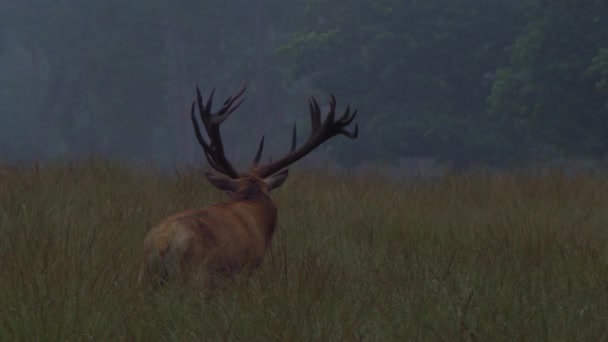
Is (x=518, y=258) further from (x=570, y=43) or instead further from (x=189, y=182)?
(x=570, y=43)

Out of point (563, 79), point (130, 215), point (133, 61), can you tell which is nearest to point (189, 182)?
point (130, 215)

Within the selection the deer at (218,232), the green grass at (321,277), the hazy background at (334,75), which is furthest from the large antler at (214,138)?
the hazy background at (334,75)

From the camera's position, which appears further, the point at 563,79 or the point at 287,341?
the point at 563,79

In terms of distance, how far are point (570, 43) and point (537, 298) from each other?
62.9 ft

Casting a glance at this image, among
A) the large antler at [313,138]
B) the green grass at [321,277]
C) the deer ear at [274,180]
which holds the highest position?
the large antler at [313,138]

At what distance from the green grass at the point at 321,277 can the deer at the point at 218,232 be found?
0.13 meters

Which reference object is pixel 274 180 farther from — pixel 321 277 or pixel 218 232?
pixel 321 277

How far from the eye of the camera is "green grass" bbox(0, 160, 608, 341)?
145 inches

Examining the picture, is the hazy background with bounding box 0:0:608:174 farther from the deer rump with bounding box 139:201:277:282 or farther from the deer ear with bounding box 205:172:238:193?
the deer rump with bounding box 139:201:277:282

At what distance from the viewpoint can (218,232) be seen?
182 inches

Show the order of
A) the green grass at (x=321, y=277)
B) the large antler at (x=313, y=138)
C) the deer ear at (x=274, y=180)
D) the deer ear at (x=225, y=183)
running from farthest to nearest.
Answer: the large antler at (x=313, y=138) < the deer ear at (x=274, y=180) < the deer ear at (x=225, y=183) < the green grass at (x=321, y=277)

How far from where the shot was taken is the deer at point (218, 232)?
14.3 ft

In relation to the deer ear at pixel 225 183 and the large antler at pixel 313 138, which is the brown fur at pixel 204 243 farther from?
the large antler at pixel 313 138

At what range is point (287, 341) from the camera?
349 centimetres
